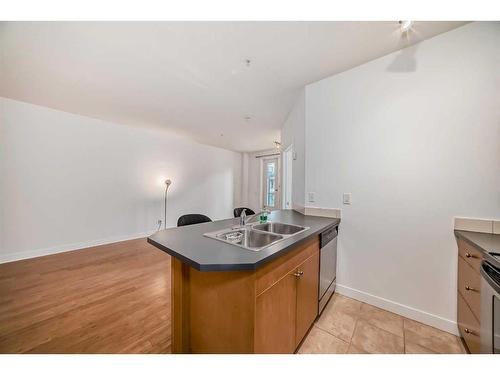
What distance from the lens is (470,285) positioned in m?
1.22

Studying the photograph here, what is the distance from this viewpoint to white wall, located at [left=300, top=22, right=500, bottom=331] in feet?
4.56

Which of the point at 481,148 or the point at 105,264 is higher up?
the point at 481,148

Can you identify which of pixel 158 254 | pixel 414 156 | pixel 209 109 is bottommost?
pixel 158 254

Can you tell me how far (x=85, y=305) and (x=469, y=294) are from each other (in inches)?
131

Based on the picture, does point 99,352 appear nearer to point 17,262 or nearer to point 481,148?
point 17,262

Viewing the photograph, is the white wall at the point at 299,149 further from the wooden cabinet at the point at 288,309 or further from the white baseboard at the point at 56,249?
the white baseboard at the point at 56,249

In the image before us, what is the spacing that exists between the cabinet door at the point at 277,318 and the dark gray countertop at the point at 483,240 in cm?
113

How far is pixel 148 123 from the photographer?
373 cm

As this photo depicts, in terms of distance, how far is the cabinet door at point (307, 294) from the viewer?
1.25 m

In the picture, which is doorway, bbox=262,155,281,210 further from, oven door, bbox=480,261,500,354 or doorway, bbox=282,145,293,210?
oven door, bbox=480,261,500,354

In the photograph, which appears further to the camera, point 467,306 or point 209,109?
point 209,109

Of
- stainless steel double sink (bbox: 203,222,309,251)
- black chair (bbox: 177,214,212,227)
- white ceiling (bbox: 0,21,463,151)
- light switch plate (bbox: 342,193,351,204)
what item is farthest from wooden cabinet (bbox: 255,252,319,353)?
white ceiling (bbox: 0,21,463,151)

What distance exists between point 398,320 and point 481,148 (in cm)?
162
